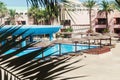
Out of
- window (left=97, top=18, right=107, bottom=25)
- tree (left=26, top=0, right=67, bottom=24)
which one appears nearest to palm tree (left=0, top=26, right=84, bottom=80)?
tree (left=26, top=0, right=67, bottom=24)

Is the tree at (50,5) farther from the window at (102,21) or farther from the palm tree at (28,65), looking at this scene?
the window at (102,21)

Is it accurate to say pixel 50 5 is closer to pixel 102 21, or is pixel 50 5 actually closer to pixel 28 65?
pixel 28 65

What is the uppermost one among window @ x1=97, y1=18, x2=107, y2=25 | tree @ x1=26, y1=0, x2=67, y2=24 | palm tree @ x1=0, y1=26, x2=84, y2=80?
tree @ x1=26, y1=0, x2=67, y2=24

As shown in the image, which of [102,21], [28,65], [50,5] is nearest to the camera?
[28,65]

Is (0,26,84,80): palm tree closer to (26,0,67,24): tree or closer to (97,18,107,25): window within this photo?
(26,0,67,24): tree

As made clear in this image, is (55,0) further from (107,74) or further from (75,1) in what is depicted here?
(107,74)

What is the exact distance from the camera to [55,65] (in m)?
0.98

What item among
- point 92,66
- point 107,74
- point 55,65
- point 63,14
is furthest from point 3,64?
point 92,66

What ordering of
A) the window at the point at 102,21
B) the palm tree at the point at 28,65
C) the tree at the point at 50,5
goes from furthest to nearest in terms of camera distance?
the window at the point at 102,21
the tree at the point at 50,5
the palm tree at the point at 28,65

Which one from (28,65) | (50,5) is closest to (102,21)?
(50,5)

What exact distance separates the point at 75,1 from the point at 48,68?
1.74 feet

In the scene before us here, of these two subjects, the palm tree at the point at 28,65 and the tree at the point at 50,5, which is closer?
the palm tree at the point at 28,65

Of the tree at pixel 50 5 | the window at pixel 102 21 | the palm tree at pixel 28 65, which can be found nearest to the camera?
the palm tree at pixel 28 65

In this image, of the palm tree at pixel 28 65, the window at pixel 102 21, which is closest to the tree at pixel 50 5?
the palm tree at pixel 28 65
